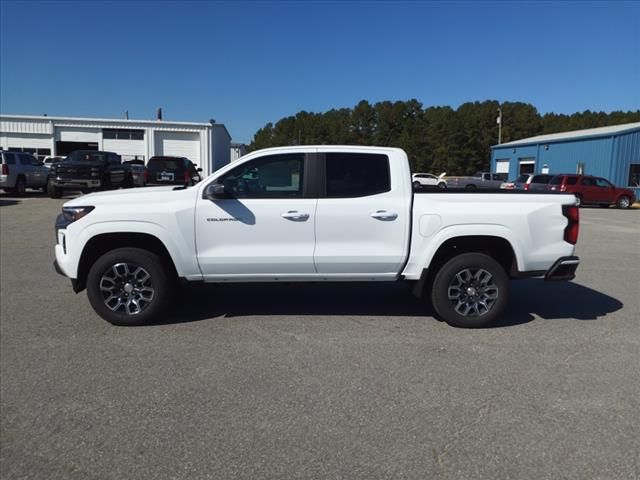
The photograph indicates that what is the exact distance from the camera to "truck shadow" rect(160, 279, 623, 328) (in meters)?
5.74

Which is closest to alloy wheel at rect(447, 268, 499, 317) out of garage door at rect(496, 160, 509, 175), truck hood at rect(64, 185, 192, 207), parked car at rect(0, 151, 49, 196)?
truck hood at rect(64, 185, 192, 207)

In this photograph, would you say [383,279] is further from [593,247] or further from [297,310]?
[593,247]

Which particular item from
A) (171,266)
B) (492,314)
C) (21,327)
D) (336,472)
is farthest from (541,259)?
(21,327)

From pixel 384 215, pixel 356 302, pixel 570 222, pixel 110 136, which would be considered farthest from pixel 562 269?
pixel 110 136

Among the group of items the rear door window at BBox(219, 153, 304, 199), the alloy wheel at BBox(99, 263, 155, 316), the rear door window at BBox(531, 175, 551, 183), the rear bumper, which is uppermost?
the rear door window at BBox(531, 175, 551, 183)

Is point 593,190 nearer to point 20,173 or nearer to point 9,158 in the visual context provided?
point 20,173

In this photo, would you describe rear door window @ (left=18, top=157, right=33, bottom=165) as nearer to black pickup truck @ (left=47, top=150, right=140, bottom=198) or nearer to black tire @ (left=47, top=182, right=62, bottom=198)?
black tire @ (left=47, top=182, right=62, bottom=198)

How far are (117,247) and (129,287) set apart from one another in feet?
1.53

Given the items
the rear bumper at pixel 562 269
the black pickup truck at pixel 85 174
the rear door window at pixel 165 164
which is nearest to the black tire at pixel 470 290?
the rear bumper at pixel 562 269

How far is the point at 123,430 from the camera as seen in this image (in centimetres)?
321

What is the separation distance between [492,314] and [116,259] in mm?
→ 3982

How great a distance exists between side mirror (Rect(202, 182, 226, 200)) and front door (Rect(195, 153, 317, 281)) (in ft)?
0.14

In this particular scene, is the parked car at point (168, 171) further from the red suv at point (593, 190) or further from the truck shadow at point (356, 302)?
the red suv at point (593, 190)

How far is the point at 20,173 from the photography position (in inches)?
858
